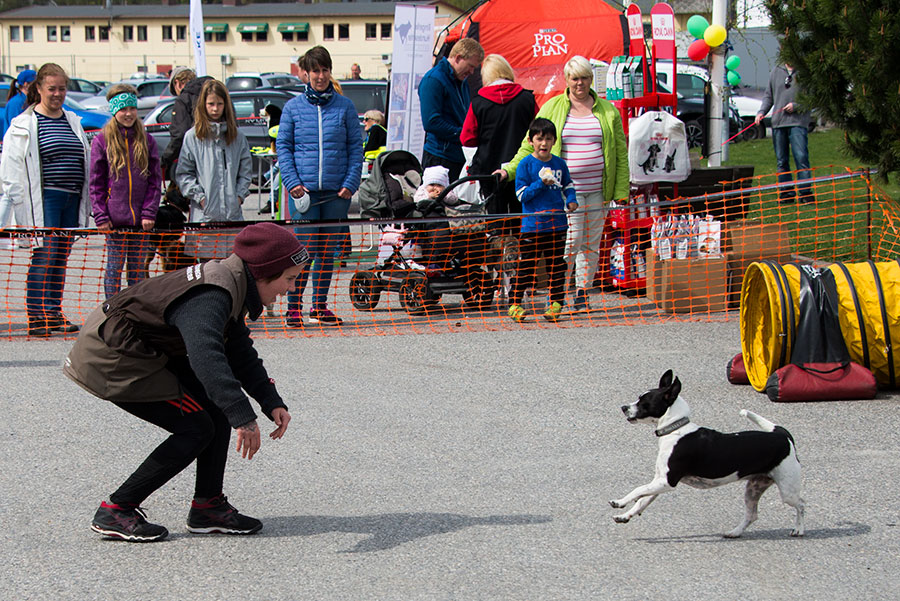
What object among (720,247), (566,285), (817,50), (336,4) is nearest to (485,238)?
(566,285)

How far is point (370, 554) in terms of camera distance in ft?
14.9

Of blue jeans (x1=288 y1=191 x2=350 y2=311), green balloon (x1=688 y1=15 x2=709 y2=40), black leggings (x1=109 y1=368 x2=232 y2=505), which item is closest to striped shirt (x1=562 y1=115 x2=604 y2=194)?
blue jeans (x1=288 y1=191 x2=350 y2=311)

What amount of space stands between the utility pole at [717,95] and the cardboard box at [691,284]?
4.91 m

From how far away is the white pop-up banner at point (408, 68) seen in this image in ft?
45.1

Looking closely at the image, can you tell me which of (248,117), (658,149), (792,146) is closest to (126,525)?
(658,149)

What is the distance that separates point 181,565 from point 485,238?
6099 mm

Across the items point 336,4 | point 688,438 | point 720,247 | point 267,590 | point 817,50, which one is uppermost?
point 336,4

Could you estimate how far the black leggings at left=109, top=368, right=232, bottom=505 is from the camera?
15.1ft

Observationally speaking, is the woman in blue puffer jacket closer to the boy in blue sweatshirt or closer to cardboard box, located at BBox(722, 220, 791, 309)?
the boy in blue sweatshirt

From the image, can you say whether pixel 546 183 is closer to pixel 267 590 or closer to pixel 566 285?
pixel 566 285

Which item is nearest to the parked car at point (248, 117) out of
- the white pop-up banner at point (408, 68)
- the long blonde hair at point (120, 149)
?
the white pop-up banner at point (408, 68)

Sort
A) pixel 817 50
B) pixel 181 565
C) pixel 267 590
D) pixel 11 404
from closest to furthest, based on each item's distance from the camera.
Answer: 1. pixel 267 590
2. pixel 181 565
3. pixel 11 404
4. pixel 817 50

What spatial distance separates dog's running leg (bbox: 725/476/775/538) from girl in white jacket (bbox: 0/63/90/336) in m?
6.54

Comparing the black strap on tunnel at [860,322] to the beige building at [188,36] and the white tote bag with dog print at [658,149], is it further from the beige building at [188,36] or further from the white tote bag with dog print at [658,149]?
the beige building at [188,36]
